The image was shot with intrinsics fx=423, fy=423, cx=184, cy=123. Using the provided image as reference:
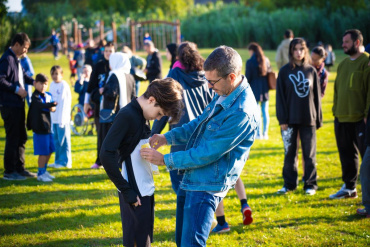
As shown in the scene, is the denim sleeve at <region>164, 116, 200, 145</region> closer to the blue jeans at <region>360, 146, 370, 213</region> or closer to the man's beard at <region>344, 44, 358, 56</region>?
the blue jeans at <region>360, 146, 370, 213</region>

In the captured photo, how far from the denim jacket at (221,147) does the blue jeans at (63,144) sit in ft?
18.4

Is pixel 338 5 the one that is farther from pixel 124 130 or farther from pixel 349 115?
pixel 124 130

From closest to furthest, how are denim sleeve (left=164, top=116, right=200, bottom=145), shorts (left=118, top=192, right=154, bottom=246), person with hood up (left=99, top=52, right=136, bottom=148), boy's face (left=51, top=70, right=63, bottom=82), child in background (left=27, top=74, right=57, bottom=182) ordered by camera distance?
1. shorts (left=118, top=192, right=154, bottom=246)
2. denim sleeve (left=164, top=116, right=200, bottom=145)
3. person with hood up (left=99, top=52, right=136, bottom=148)
4. child in background (left=27, top=74, right=57, bottom=182)
5. boy's face (left=51, top=70, right=63, bottom=82)

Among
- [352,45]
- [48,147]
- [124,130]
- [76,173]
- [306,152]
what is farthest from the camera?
[76,173]

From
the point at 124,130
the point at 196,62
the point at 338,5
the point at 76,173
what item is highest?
the point at 338,5

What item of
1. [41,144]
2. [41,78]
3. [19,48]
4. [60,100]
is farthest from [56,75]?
[41,144]

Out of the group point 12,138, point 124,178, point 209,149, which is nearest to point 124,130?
point 124,178

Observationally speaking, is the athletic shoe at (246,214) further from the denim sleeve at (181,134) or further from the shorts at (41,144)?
the shorts at (41,144)

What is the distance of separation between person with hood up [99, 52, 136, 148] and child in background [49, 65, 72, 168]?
1.38 metres

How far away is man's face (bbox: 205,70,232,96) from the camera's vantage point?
3.34 meters

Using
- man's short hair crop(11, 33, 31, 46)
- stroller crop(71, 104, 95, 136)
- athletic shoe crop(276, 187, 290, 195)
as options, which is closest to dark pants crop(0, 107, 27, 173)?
man's short hair crop(11, 33, 31, 46)

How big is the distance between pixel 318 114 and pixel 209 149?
4.27 metres

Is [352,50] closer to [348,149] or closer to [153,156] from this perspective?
[348,149]

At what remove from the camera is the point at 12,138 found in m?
7.70
